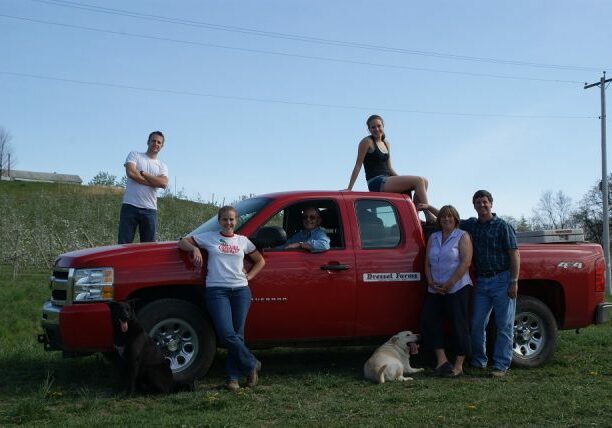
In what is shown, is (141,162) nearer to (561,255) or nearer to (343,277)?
(343,277)

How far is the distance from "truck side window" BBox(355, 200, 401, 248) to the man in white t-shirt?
257cm

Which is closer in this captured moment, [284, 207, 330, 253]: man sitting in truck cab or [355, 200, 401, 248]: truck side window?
[284, 207, 330, 253]: man sitting in truck cab

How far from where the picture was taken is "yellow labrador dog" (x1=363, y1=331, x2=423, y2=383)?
6.79m

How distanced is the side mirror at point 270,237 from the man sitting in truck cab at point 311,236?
14.3 inches

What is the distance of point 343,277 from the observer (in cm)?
692

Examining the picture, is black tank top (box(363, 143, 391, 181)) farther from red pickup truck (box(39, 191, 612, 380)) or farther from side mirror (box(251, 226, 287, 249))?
side mirror (box(251, 226, 287, 249))

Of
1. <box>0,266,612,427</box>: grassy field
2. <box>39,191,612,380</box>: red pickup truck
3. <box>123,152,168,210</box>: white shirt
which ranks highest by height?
<box>123,152,168,210</box>: white shirt

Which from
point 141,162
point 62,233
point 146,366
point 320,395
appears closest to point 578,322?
point 320,395

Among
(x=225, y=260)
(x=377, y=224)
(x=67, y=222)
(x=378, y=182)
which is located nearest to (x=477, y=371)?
(x=377, y=224)

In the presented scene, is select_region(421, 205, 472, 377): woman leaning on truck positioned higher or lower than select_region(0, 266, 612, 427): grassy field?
higher

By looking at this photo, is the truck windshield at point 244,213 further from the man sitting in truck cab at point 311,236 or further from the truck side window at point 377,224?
the truck side window at point 377,224

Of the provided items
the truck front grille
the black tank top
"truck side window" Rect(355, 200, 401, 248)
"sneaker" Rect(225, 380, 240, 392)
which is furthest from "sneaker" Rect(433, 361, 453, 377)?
the truck front grille

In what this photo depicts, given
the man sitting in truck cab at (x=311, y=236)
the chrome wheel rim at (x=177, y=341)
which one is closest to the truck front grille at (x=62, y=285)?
the chrome wheel rim at (x=177, y=341)

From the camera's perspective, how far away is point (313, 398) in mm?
6094
